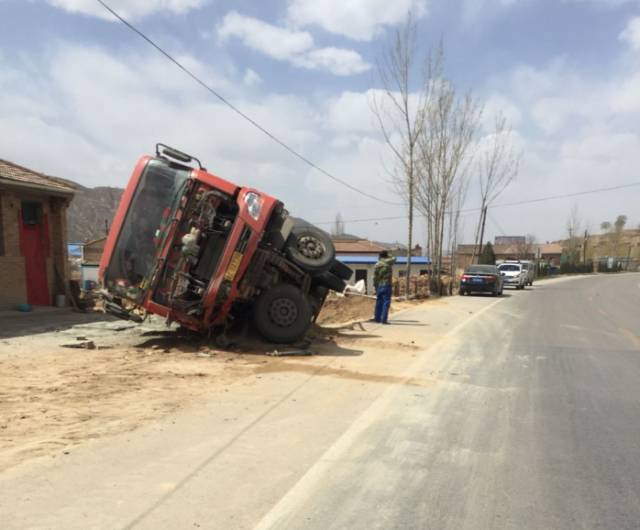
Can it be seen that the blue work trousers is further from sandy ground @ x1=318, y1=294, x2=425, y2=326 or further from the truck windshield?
the truck windshield

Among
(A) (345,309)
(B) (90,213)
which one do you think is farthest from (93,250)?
(B) (90,213)

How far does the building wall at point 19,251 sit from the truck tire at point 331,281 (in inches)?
299

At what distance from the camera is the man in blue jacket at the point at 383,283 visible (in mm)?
12383

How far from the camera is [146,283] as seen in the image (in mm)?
7707

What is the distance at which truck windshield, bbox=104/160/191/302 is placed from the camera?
7777 mm

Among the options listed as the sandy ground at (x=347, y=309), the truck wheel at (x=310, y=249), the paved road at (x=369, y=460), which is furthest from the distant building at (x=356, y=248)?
the paved road at (x=369, y=460)

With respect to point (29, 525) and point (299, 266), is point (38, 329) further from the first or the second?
point (29, 525)

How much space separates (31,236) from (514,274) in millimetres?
28405

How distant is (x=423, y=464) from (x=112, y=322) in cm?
915

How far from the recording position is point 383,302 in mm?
12570

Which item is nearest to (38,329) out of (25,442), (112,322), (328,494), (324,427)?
(112,322)

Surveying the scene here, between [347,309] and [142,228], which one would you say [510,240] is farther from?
[142,228]

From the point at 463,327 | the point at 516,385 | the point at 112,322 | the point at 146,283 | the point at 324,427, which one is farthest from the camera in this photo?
the point at 463,327

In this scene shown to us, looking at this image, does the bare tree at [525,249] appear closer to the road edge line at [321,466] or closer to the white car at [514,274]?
the white car at [514,274]
